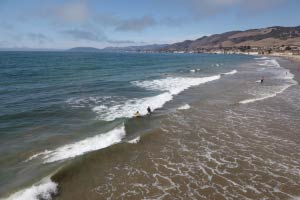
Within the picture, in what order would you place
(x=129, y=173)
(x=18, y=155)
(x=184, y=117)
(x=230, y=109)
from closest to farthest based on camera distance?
1. (x=129, y=173)
2. (x=18, y=155)
3. (x=184, y=117)
4. (x=230, y=109)

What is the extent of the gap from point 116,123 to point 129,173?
7.91m

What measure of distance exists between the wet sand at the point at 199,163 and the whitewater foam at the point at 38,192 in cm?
40

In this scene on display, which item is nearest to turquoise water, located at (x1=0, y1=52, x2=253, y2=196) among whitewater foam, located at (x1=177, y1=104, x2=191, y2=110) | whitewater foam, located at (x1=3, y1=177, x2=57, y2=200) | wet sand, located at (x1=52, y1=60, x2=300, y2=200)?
whitewater foam, located at (x1=3, y1=177, x2=57, y2=200)

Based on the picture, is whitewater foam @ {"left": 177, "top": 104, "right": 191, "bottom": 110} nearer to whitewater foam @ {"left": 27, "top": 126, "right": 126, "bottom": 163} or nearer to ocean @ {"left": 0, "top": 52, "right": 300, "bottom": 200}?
ocean @ {"left": 0, "top": 52, "right": 300, "bottom": 200}

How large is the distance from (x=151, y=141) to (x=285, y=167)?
751 centimetres

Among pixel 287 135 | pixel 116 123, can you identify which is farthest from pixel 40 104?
pixel 287 135

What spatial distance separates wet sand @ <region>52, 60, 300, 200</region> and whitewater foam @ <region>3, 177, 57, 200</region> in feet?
1.31

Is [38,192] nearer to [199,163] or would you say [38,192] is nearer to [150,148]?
[150,148]

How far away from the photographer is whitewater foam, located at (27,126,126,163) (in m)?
14.9

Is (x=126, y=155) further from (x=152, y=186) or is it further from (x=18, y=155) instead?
(x=18, y=155)

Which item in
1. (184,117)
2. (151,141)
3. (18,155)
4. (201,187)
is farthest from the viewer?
(184,117)

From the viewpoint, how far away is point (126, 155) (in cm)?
1522

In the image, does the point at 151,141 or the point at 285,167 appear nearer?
the point at 285,167

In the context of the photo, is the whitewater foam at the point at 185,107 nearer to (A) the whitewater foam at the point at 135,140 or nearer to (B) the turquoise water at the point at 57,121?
(B) the turquoise water at the point at 57,121
